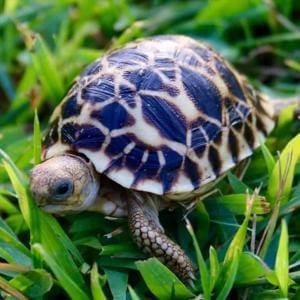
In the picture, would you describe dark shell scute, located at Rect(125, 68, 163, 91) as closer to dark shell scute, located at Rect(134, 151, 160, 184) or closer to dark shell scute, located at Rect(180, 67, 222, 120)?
dark shell scute, located at Rect(180, 67, 222, 120)

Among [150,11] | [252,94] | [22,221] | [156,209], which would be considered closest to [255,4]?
[150,11]

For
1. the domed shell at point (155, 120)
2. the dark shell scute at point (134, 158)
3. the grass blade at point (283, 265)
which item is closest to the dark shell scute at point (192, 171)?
the domed shell at point (155, 120)

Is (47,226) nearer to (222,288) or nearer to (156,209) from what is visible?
(156,209)

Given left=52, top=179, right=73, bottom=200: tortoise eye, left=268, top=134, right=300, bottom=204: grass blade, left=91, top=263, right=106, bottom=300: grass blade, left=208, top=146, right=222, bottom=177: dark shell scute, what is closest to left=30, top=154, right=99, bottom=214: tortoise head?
left=52, top=179, right=73, bottom=200: tortoise eye

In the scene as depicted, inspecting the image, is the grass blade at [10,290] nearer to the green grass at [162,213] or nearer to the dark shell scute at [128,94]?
the green grass at [162,213]

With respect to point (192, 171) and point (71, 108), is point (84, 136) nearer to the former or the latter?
point (71, 108)

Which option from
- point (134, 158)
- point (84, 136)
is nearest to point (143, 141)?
point (134, 158)
